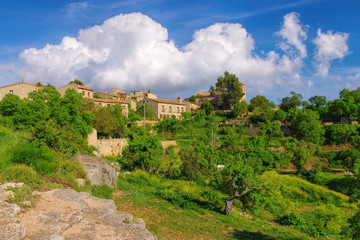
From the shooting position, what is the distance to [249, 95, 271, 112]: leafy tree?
5853cm

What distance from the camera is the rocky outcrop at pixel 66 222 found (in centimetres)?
465

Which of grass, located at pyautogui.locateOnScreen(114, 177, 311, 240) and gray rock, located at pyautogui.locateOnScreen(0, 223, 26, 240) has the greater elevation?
gray rock, located at pyautogui.locateOnScreen(0, 223, 26, 240)

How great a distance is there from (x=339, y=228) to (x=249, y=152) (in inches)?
711

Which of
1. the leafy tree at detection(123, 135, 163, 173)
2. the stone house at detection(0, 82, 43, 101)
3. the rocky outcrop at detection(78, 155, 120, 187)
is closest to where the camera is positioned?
the rocky outcrop at detection(78, 155, 120, 187)

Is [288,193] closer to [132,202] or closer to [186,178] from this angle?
[186,178]

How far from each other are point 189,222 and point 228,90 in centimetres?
5230

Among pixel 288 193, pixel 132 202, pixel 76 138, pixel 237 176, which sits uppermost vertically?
pixel 76 138

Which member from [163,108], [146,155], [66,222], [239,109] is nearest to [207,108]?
[239,109]

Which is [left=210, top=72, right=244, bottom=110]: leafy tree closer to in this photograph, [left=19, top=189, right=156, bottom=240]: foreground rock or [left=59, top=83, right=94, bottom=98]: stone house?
[left=59, top=83, right=94, bottom=98]: stone house

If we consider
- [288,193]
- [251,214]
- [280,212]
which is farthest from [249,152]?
[251,214]

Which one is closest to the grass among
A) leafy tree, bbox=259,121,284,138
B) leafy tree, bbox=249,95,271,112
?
leafy tree, bbox=259,121,284,138

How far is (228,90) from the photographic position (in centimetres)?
6034

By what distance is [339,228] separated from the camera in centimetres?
1268

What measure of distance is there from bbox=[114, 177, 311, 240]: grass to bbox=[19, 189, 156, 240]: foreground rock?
2.99m
